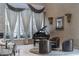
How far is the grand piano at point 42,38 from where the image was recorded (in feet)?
7.26

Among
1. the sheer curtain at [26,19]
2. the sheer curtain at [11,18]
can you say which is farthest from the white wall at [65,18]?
the sheer curtain at [11,18]

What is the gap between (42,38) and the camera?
223 cm

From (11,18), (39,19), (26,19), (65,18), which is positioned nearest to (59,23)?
(65,18)

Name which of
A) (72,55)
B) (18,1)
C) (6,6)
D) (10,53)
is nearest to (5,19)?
(6,6)

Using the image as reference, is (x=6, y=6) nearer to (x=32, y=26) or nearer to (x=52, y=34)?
(x=32, y=26)

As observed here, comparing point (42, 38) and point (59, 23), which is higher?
point (59, 23)

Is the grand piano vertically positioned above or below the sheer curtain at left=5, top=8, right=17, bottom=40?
below

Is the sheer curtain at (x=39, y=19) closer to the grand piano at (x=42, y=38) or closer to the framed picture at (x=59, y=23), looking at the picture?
the grand piano at (x=42, y=38)

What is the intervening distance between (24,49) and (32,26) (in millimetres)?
359

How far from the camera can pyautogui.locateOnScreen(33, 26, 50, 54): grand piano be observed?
221 cm

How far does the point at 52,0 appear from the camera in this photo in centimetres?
221

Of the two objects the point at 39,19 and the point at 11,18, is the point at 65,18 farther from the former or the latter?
the point at 11,18

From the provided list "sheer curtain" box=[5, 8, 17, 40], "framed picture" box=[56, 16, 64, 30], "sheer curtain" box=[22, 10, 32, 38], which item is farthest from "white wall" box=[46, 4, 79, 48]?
"sheer curtain" box=[5, 8, 17, 40]

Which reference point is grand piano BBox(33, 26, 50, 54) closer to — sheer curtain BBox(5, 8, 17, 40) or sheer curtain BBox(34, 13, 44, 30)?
sheer curtain BBox(34, 13, 44, 30)
